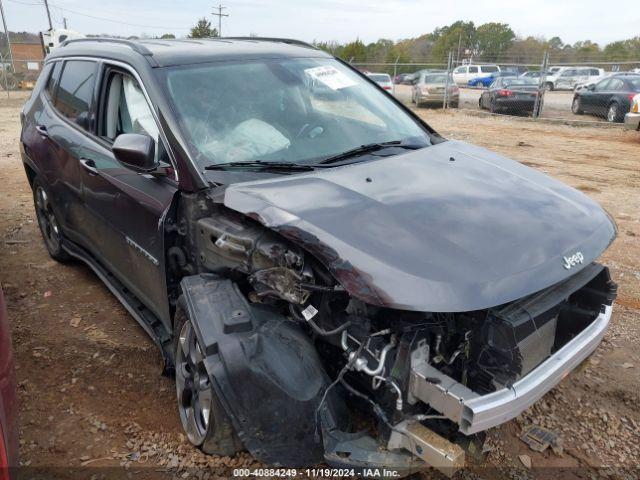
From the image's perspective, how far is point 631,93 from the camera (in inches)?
581

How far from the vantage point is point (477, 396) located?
1.93 metres

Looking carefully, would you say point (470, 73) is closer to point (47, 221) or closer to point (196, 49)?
point (47, 221)

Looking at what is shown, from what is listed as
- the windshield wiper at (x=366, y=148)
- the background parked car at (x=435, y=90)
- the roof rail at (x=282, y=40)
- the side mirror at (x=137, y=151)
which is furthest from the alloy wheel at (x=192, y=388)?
the background parked car at (x=435, y=90)

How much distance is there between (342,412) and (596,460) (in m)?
1.37

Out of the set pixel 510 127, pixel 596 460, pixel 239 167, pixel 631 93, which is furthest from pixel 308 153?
pixel 631 93

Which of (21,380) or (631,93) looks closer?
(21,380)

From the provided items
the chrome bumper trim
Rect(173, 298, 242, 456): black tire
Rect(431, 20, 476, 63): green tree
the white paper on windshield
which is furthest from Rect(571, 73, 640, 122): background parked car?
Rect(431, 20, 476, 63): green tree

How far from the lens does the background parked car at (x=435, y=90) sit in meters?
20.8

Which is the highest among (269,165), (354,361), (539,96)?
(269,165)

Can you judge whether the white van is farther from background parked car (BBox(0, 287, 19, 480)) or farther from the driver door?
background parked car (BBox(0, 287, 19, 480))

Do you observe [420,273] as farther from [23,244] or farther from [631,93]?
[631,93]

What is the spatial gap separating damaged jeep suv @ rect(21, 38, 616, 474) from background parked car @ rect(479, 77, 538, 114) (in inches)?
596

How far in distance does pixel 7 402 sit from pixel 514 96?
59.2 feet

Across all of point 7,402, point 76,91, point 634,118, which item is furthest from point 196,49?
point 634,118
